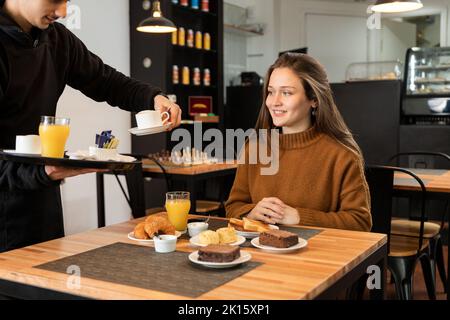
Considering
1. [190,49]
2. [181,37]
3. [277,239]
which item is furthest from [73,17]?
[277,239]

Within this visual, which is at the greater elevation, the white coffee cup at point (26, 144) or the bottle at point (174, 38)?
the bottle at point (174, 38)

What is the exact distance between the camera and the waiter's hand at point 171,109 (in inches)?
76.7

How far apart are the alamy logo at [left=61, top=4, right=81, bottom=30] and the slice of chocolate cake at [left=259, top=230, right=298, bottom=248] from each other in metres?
3.92

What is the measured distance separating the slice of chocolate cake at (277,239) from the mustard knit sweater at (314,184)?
1.46 ft

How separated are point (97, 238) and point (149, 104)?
0.68 metres

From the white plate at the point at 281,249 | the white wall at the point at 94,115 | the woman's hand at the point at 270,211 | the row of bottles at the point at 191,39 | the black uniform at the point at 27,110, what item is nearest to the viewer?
the white plate at the point at 281,249

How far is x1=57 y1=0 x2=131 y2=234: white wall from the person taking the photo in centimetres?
491

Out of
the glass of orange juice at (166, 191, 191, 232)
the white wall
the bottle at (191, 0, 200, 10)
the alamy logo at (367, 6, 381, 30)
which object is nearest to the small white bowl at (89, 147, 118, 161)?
the glass of orange juice at (166, 191, 191, 232)

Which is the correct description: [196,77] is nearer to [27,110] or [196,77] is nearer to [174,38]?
[174,38]

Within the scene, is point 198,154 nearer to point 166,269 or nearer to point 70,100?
point 70,100

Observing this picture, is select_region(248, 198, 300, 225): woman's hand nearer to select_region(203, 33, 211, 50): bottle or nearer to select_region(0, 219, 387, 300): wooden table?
select_region(0, 219, 387, 300): wooden table

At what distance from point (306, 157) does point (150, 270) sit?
1.05 meters

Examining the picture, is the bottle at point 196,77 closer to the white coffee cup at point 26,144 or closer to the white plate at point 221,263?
the white coffee cup at point 26,144

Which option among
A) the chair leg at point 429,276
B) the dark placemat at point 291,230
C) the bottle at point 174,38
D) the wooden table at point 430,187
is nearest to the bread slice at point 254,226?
the dark placemat at point 291,230
